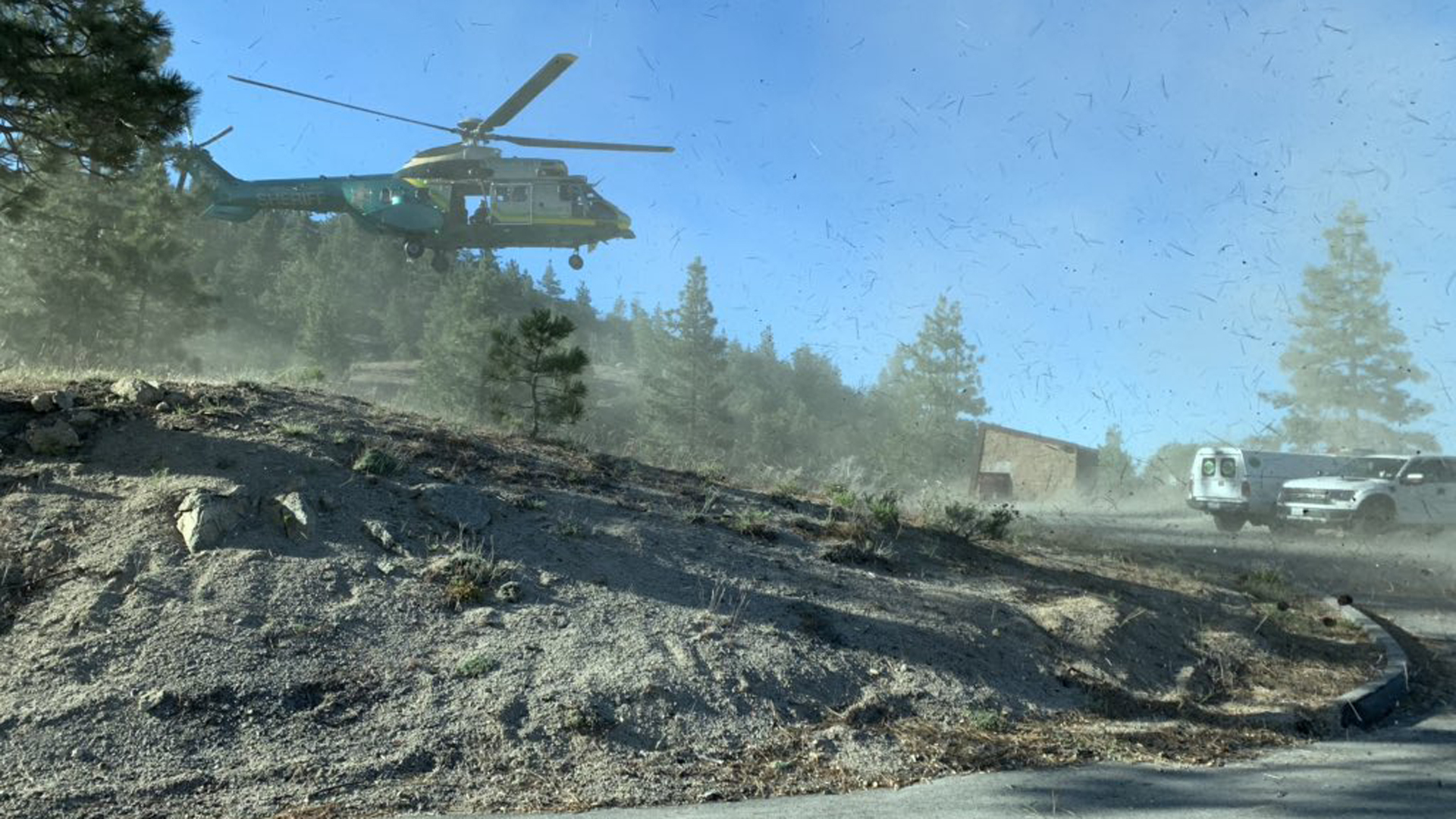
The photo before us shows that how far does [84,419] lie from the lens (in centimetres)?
784

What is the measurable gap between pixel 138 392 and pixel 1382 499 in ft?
66.3

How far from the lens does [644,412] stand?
1866 inches

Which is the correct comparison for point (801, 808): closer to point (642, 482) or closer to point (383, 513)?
point (383, 513)

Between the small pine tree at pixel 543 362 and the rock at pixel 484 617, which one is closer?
the rock at pixel 484 617

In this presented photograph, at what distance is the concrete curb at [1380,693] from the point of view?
262 inches

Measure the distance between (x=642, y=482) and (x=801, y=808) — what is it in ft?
18.2

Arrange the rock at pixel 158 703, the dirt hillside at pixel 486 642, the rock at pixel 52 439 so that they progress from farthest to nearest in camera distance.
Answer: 1. the rock at pixel 52 439
2. the rock at pixel 158 703
3. the dirt hillside at pixel 486 642

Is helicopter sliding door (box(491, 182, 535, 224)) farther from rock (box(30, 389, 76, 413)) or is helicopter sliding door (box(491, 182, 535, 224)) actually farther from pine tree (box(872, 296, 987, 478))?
pine tree (box(872, 296, 987, 478))

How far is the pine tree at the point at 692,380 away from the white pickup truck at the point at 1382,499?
2565 centimetres

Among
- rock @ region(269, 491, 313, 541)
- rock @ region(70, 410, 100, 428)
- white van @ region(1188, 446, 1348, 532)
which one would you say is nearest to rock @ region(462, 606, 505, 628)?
rock @ region(269, 491, 313, 541)

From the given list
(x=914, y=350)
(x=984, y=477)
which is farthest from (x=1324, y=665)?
(x=914, y=350)

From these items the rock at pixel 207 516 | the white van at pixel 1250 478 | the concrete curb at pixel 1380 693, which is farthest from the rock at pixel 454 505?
the white van at pixel 1250 478

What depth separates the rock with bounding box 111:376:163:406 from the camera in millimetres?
8477

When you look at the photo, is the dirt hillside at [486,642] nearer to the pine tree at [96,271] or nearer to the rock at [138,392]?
the rock at [138,392]
